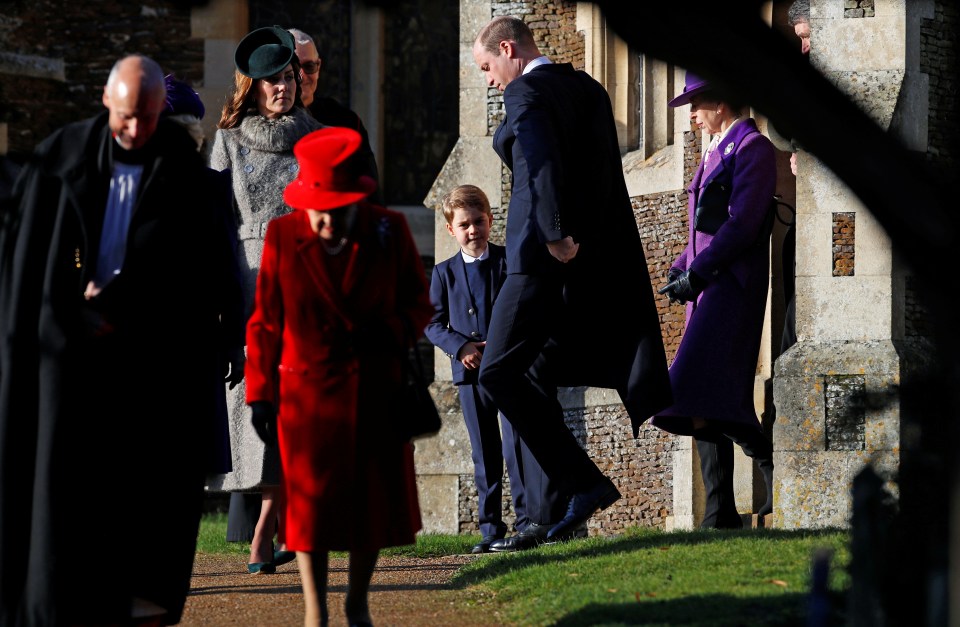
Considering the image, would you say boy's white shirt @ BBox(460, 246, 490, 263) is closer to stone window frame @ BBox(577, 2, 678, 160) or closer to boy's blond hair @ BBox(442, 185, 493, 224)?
boy's blond hair @ BBox(442, 185, 493, 224)

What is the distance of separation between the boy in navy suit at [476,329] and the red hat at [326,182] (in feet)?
10.2

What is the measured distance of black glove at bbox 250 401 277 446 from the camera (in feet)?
18.2

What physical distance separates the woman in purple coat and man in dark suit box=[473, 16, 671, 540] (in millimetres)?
443

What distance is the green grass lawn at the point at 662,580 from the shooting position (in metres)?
5.77

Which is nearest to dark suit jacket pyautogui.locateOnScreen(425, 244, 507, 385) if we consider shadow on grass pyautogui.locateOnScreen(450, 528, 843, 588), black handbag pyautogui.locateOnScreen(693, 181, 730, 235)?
black handbag pyautogui.locateOnScreen(693, 181, 730, 235)

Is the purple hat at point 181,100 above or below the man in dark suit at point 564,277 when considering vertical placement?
above

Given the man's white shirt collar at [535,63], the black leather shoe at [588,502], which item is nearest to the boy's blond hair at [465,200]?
the man's white shirt collar at [535,63]

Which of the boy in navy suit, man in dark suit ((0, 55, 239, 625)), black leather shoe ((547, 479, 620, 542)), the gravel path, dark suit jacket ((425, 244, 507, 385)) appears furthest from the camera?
dark suit jacket ((425, 244, 507, 385))

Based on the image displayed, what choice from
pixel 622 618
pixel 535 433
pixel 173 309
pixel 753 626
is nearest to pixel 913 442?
pixel 753 626

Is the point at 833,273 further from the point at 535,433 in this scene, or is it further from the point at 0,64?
the point at 0,64

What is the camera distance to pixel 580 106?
25.8 feet

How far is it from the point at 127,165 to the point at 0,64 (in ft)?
30.9

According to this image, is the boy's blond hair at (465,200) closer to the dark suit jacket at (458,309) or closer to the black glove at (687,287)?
the dark suit jacket at (458,309)

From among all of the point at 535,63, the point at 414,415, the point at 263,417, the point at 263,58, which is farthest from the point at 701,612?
the point at 263,58
